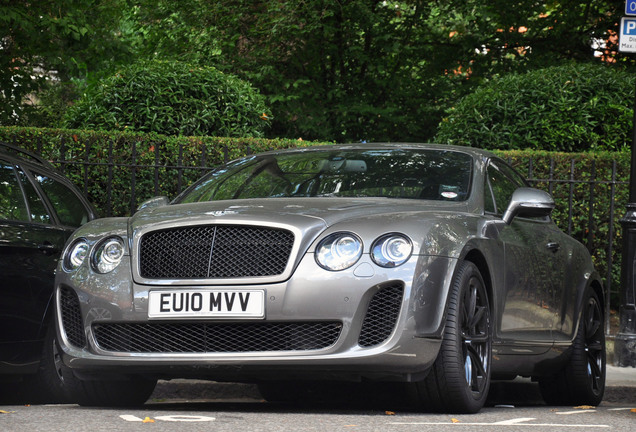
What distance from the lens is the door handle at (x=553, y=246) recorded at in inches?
286

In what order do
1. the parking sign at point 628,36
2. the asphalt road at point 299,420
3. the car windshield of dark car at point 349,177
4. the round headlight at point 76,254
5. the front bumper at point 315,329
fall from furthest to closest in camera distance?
the parking sign at point 628,36 → the car windshield of dark car at point 349,177 → the round headlight at point 76,254 → the front bumper at point 315,329 → the asphalt road at point 299,420

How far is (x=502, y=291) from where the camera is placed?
638 centimetres

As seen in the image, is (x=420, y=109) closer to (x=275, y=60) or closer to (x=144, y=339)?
(x=275, y=60)

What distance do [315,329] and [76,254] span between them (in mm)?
1382

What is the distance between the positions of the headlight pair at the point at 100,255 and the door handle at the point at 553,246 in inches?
110

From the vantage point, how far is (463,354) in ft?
19.0

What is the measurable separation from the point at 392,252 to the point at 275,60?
47.7 feet

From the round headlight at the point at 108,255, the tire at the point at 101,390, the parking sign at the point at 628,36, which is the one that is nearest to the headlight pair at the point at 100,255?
the round headlight at the point at 108,255

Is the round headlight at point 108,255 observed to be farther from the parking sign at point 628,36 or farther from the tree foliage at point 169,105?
the tree foliage at point 169,105

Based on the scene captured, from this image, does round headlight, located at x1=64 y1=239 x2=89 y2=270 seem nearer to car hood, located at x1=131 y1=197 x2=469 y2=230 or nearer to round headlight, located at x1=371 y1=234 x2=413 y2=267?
car hood, located at x1=131 y1=197 x2=469 y2=230

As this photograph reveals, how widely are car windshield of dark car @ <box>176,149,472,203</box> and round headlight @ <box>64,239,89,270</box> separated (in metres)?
1.00

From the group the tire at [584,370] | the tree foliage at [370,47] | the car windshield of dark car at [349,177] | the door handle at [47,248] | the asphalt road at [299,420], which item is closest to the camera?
the asphalt road at [299,420]

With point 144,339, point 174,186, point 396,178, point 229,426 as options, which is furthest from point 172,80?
point 229,426

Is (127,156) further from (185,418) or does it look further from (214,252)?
(185,418)
